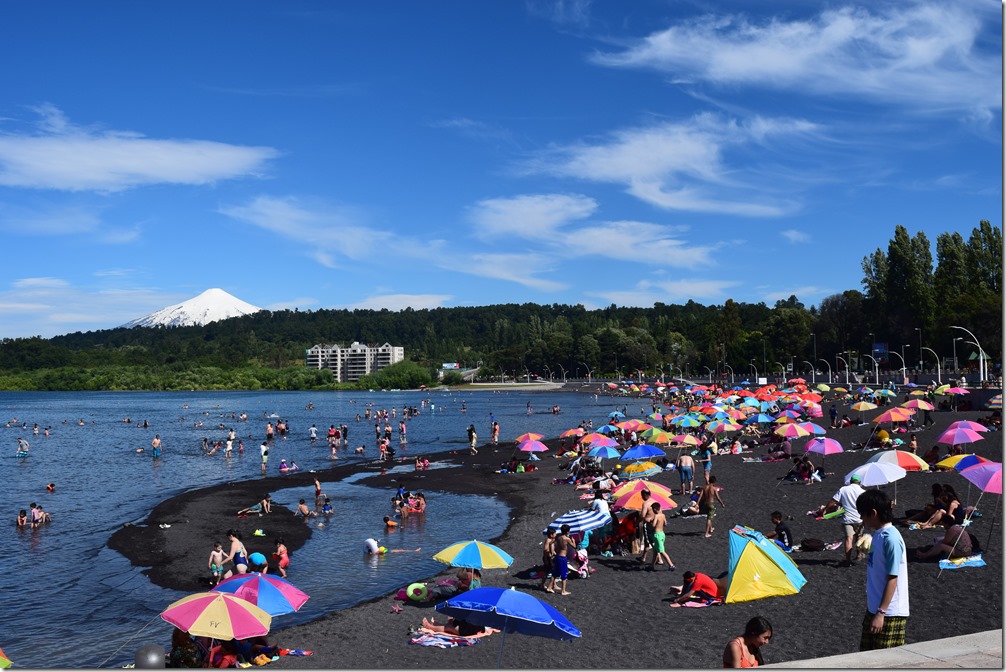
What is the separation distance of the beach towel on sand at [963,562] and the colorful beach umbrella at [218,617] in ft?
37.7

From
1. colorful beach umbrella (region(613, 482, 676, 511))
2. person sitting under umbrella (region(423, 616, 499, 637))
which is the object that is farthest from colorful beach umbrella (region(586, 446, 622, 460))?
person sitting under umbrella (region(423, 616, 499, 637))

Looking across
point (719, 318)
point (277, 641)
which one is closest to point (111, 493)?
point (277, 641)

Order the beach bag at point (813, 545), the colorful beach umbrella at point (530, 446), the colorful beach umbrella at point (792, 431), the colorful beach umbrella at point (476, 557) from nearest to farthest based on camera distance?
1. the colorful beach umbrella at point (476, 557)
2. the beach bag at point (813, 545)
3. the colorful beach umbrella at point (792, 431)
4. the colorful beach umbrella at point (530, 446)

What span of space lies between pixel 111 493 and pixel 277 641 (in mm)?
24911

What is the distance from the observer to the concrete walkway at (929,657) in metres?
5.61

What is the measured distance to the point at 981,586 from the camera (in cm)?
1262

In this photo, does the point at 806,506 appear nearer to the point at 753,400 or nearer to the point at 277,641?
the point at 277,641

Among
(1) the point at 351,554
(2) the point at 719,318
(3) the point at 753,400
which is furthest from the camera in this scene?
(2) the point at 719,318

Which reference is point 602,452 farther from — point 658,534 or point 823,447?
point 658,534

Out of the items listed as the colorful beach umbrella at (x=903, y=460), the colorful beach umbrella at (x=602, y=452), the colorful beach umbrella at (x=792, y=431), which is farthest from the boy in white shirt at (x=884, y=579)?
the colorful beach umbrella at (x=792, y=431)

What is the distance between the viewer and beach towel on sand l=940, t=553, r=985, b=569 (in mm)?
13500

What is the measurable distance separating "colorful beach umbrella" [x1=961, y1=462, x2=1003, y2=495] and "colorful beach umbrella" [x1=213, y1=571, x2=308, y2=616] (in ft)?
39.4

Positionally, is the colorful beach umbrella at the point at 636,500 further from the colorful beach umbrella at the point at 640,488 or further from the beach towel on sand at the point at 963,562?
the beach towel on sand at the point at 963,562

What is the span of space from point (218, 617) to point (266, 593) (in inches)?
60.5
